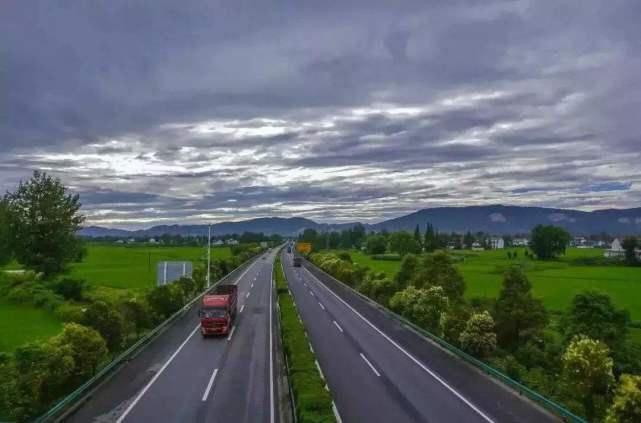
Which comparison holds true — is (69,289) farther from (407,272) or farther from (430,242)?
(430,242)

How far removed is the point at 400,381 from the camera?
86.1ft

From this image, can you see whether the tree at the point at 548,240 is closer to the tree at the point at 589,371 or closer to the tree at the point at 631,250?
the tree at the point at 631,250

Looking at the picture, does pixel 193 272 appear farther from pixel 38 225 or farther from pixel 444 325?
pixel 444 325

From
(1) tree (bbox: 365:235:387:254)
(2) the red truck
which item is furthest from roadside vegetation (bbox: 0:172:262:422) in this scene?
(1) tree (bbox: 365:235:387:254)

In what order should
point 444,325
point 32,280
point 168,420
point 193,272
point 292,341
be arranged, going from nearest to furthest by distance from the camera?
point 168,420
point 292,341
point 444,325
point 32,280
point 193,272

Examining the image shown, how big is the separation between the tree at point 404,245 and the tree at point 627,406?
12320 cm

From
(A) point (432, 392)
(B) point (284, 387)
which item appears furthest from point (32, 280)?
(A) point (432, 392)

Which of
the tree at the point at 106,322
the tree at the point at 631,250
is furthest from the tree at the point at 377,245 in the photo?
the tree at the point at 106,322

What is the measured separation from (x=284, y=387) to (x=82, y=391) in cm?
837

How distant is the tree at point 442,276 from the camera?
4759 centimetres

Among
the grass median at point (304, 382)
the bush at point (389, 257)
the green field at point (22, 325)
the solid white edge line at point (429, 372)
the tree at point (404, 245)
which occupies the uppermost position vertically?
the tree at point (404, 245)

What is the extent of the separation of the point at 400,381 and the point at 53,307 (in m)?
36.3

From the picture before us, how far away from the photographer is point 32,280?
57.7 metres

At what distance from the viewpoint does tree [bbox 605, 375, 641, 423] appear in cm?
1791
